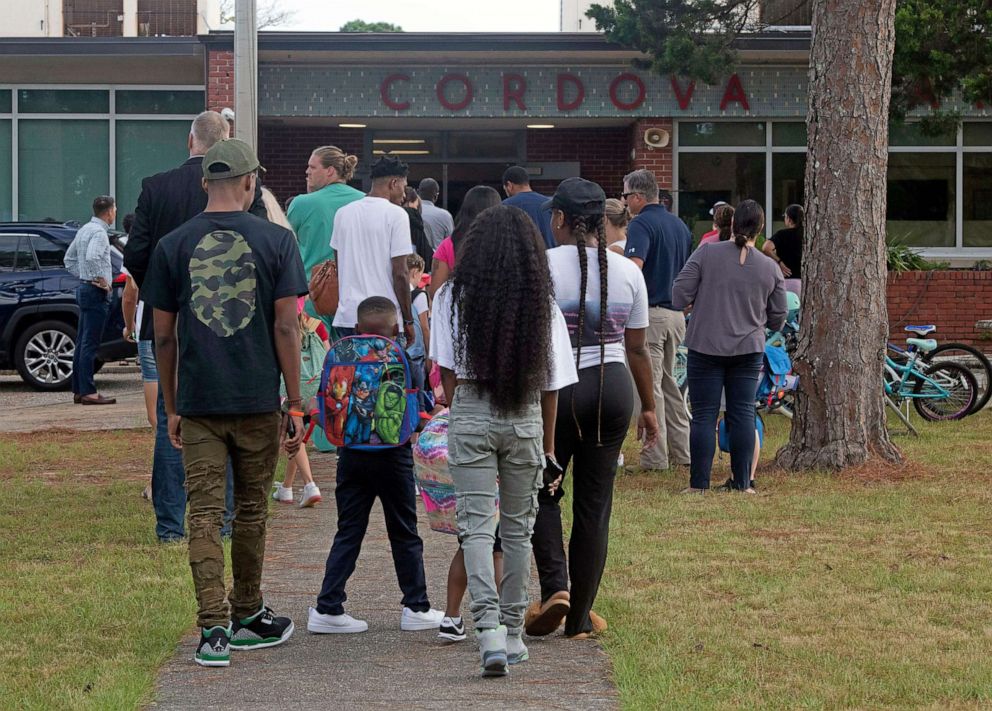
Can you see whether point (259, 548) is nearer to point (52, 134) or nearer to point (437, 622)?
point (437, 622)

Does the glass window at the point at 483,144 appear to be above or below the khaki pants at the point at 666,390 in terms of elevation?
above

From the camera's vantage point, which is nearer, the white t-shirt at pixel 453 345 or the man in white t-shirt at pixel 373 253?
the white t-shirt at pixel 453 345

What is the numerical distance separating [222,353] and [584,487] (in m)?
1.48

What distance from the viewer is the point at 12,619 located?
6066mm

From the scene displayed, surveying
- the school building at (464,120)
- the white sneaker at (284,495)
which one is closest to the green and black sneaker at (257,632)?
the white sneaker at (284,495)

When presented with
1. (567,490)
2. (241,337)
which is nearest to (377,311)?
(241,337)

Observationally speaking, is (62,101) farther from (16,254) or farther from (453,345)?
(453,345)

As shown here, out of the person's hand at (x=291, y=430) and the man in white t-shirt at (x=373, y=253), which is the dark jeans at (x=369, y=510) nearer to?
the person's hand at (x=291, y=430)

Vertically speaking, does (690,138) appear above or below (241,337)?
above

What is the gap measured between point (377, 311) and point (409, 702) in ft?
5.58

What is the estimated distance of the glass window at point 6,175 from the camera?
23.1 metres

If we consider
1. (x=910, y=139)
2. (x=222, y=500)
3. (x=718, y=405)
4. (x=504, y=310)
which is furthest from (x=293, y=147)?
(x=504, y=310)

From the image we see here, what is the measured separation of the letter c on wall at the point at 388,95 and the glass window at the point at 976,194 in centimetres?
847

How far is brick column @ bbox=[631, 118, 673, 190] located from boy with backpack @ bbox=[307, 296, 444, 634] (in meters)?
16.3
